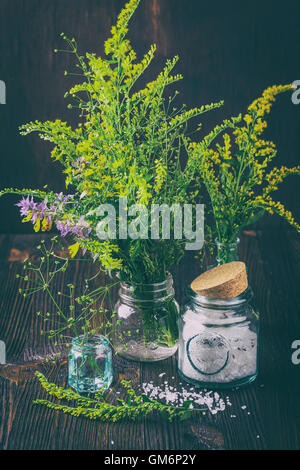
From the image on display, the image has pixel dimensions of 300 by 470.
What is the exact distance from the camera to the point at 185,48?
1.42 meters

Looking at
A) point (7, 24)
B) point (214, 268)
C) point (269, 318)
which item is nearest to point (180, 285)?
point (269, 318)

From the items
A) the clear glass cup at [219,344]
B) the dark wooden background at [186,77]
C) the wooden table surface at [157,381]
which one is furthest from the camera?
the dark wooden background at [186,77]

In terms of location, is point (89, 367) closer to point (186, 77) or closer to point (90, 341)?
point (90, 341)

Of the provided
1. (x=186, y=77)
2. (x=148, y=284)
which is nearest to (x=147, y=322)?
(x=148, y=284)

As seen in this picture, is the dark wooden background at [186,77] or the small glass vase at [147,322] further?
the dark wooden background at [186,77]

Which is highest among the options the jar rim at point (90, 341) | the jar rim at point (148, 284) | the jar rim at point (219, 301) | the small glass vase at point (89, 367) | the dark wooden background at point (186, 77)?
the dark wooden background at point (186, 77)

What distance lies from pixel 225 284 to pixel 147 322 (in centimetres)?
16

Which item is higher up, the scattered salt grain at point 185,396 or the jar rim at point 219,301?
the jar rim at point 219,301

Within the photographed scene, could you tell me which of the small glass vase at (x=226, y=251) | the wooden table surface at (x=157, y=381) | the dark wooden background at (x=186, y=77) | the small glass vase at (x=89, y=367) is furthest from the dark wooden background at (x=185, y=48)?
the small glass vase at (x=89, y=367)

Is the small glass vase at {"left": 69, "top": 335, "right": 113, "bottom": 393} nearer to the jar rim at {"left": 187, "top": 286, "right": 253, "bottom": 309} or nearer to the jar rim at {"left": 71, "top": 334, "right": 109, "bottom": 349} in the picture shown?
the jar rim at {"left": 71, "top": 334, "right": 109, "bottom": 349}

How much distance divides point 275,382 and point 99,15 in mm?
878

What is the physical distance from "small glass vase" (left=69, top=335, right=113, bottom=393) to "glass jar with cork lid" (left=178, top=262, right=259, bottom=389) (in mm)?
113

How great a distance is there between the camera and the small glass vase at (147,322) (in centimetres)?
97

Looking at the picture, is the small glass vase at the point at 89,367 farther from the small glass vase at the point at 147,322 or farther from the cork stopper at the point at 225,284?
the cork stopper at the point at 225,284
